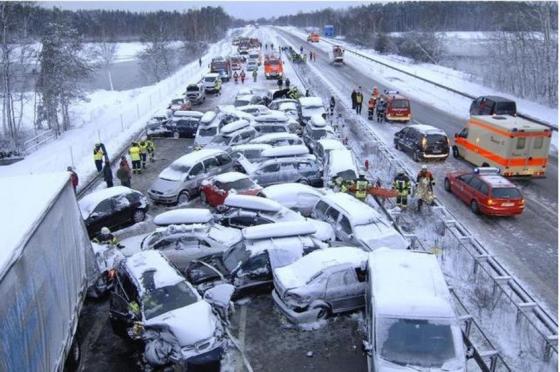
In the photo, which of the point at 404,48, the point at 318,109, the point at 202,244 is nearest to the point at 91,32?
the point at 404,48

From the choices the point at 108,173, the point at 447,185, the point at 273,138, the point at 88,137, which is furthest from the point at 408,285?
the point at 88,137

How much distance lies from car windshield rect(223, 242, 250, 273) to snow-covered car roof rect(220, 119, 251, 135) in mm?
12487

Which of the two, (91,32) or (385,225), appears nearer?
(385,225)

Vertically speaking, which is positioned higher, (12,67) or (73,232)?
(12,67)

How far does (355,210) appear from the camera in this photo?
14422 mm

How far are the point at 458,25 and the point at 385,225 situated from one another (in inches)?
6472

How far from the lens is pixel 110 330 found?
11.1 m

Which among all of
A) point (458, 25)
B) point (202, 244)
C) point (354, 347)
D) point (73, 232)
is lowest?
point (354, 347)

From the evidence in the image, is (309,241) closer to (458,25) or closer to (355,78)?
(355,78)

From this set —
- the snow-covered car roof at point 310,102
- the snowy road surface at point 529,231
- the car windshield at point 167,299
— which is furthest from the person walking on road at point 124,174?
the snow-covered car roof at point 310,102

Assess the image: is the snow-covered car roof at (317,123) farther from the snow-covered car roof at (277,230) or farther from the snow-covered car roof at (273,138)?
the snow-covered car roof at (277,230)

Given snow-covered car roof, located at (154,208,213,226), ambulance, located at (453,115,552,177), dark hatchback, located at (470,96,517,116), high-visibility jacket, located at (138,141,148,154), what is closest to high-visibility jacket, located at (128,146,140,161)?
high-visibility jacket, located at (138,141,148,154)

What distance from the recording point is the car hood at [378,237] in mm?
13000

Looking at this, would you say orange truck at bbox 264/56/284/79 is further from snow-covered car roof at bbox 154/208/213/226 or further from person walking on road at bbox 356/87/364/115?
snow-covered car roof at bbox 154/208/213/226
